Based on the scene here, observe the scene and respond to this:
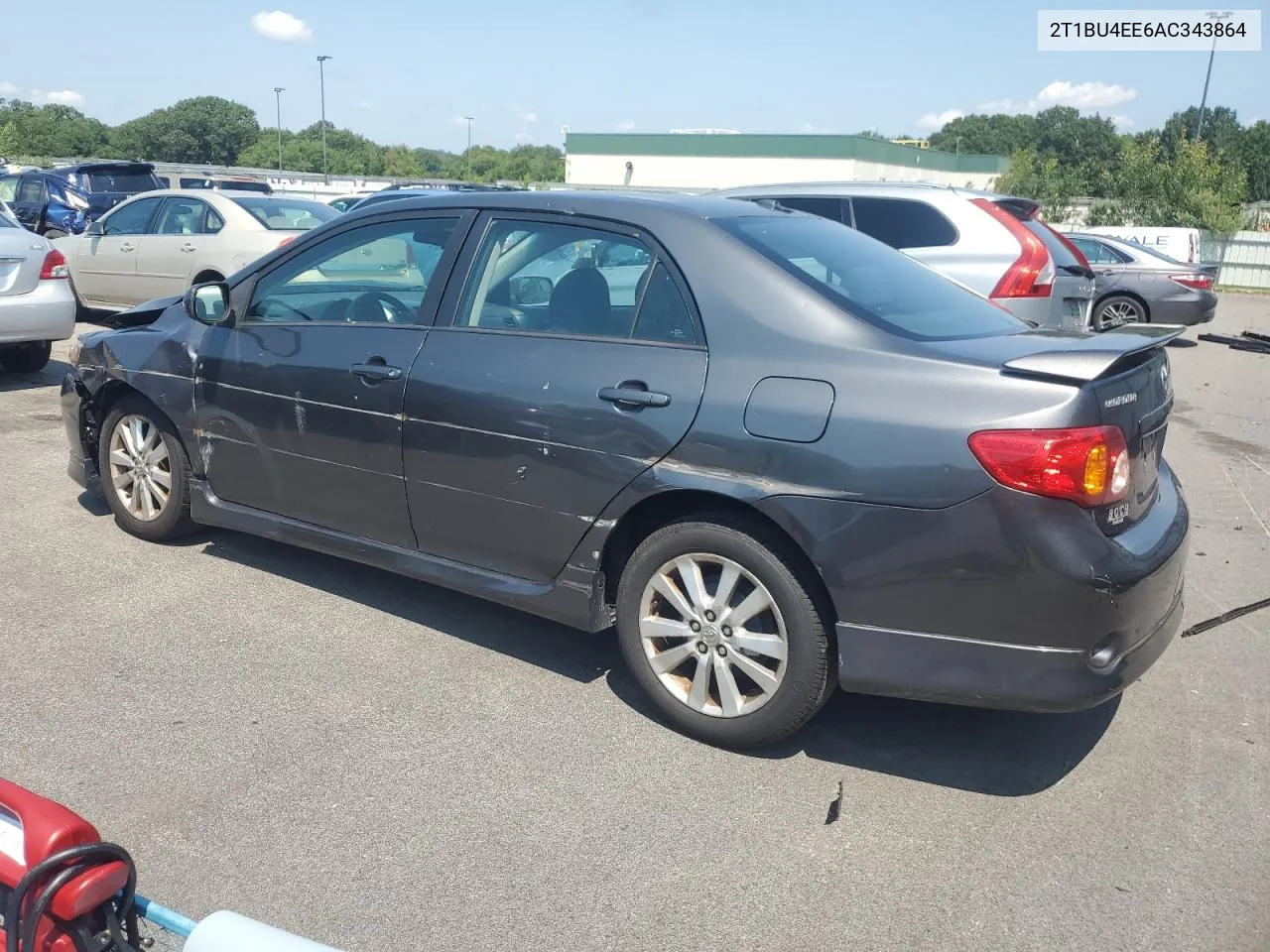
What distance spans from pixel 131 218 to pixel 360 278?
28.5 ft

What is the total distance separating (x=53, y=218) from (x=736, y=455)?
18213mm

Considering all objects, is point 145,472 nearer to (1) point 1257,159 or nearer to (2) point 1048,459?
(2) point 1048,459

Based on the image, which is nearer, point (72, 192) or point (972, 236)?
point (972, 236)

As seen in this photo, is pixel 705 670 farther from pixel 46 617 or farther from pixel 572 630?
pixel 46 617

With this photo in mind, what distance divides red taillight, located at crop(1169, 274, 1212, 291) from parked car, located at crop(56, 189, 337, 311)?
11726 mm

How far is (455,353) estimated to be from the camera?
4.11 m

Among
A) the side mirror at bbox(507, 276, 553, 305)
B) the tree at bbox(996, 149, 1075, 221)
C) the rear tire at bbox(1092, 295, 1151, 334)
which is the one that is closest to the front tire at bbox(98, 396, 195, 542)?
the side mirror at bbox(507, 276, 553, 305)

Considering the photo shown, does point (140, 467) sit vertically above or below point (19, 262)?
below

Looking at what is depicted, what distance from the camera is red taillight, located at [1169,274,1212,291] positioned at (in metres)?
16.1

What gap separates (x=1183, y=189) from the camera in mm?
32438

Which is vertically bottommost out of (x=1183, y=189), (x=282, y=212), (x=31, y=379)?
(x=31, y=379)

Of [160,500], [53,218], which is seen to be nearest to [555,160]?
[53,218]

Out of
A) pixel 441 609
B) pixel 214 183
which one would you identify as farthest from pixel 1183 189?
pixel 441 609

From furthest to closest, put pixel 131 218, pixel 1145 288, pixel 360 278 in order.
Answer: pixel 1145 288 < pixel 131 218 < pixel 360 278
